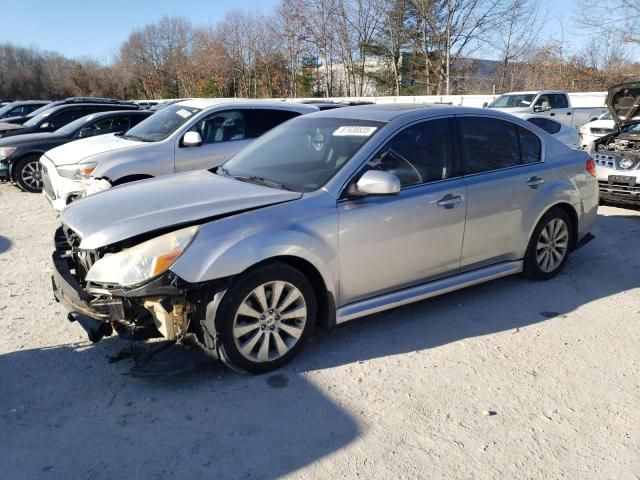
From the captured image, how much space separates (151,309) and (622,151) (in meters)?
8.16

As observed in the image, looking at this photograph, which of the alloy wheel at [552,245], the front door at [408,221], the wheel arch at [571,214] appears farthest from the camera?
the alloy wheel at [552,245]

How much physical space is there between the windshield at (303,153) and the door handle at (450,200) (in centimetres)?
75

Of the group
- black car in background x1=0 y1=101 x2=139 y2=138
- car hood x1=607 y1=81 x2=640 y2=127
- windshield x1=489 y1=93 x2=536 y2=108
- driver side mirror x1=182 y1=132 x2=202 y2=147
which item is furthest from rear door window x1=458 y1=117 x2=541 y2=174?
windshield x1=489 y1=93 x2=536 y2=108

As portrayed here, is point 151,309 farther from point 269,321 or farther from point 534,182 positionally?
point 534,182

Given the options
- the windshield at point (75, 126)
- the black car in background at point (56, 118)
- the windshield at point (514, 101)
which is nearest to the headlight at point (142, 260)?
the windshield at point (75, 126)

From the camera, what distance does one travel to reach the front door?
367cm

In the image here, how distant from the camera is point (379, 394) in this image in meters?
3.23

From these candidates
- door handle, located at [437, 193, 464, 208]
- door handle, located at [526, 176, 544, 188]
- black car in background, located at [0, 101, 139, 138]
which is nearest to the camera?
door handle, located at [437, 193, 464, 208]

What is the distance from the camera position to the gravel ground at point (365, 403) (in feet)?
8.60

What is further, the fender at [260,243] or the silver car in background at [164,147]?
the silver car in background at [164,147]

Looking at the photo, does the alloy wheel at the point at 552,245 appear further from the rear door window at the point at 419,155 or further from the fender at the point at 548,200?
the rear door window at the point at 419,155

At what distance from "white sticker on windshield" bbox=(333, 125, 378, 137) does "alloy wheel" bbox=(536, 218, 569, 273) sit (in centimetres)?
209

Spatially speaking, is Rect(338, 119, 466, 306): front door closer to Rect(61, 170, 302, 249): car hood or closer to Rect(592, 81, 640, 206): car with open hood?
Rect(61, 170, 302, 249): car hood

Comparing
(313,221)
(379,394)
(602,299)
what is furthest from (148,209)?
(602,299)
